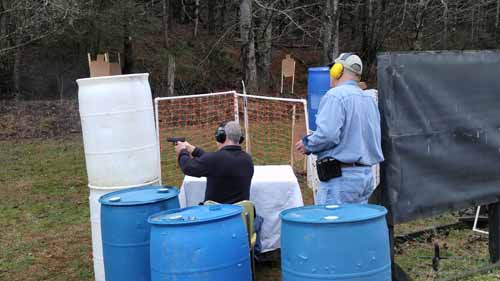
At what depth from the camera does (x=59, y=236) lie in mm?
6879

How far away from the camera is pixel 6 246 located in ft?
21.6

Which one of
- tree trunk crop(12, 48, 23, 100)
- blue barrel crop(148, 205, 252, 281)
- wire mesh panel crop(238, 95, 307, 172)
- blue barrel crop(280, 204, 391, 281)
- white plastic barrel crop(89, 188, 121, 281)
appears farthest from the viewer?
tree trunk crop(12, 48, 23, 100)

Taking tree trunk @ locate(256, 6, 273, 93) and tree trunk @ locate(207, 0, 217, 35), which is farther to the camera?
tree trunk @ locate(207, 0, 217, 35)

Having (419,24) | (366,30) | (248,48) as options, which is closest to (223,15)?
(366,30)

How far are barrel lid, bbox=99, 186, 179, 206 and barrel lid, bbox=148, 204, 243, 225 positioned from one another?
321mm

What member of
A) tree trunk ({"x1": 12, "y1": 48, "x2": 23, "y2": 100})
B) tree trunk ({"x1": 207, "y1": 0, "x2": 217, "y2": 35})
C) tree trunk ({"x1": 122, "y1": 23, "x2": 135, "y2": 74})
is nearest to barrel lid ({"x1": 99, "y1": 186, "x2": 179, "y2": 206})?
tree trunk ({"x1": 12, "y1": 48, "x2": 23, "y2": 100})

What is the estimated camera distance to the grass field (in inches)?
220

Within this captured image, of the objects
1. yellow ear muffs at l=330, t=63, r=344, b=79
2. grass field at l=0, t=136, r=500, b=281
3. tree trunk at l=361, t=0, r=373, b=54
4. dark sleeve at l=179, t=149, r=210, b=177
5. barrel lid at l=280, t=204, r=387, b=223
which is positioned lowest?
A: grass field at l=0, t=136, r=500, b=281

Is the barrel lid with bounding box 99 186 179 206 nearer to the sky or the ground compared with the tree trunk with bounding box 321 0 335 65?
nearer to the ground

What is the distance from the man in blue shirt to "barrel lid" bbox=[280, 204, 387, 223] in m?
0.62

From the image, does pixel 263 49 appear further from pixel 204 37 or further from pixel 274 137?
pixel 274 137

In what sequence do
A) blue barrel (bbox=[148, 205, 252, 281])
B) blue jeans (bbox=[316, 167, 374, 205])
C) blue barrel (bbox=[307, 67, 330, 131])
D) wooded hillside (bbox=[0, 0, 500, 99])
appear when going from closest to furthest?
blue barrel (bbox=[148, 205, 252, 281]), blue jeans (bbox=[316, 167, 374, 205]), blue barrel (bbox=[307, 67, 330, 131]), wooded hillside (bbox=[0, 0, 500, 99])

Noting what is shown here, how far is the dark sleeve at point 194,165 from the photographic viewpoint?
457 centimetres

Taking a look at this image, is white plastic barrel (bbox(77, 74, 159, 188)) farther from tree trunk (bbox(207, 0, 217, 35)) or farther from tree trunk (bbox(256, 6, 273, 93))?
tree trunk (bbox(207, 0, 217, 35))
